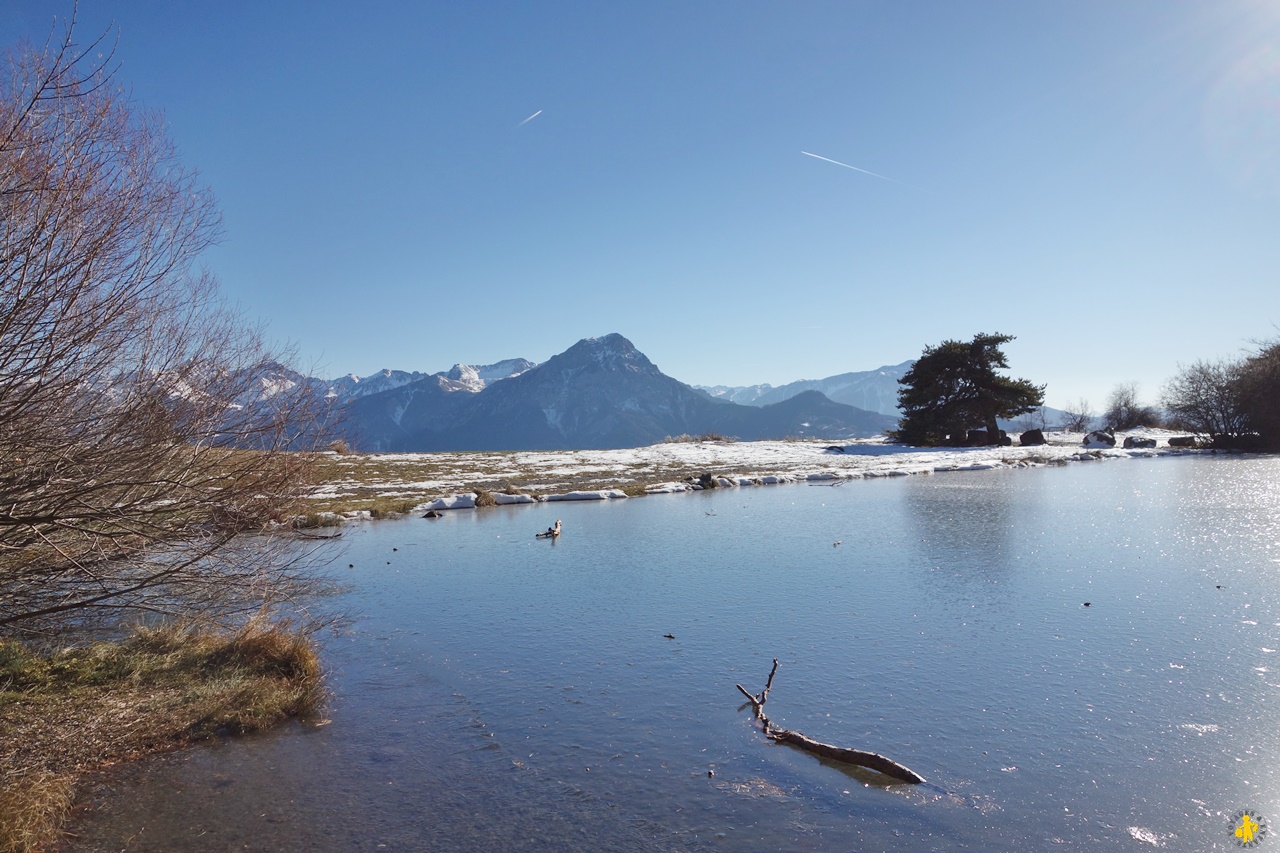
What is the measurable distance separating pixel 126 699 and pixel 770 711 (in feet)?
30.2

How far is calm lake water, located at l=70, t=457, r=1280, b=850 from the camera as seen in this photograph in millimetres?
6828

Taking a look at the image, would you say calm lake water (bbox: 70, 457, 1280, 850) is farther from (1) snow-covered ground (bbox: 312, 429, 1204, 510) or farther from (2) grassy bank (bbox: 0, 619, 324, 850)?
(1) snow-covered ground (bbox: 312, 429, 1204, 510)

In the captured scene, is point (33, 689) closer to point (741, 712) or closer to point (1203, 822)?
point (741, 712)

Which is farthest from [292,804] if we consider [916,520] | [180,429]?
[916,520]

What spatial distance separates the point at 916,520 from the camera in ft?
86.5

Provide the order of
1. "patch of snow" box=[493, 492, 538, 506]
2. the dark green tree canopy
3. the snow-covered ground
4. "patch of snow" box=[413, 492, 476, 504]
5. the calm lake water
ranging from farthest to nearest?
the dark green tree canopy, the snow-covered ground, "patch of snow" box=[493, 492, 538, 506], "patch of snow" box=[413, 492, 476, 504], the calm lake water

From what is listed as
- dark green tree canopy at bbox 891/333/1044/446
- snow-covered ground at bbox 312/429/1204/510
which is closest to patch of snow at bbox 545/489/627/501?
snow-covered ground at bbox 312/429/1204/510

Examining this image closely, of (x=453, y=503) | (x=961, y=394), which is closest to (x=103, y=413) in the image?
(x=453, y=503)

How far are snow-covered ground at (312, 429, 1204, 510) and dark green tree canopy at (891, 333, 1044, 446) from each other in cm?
341

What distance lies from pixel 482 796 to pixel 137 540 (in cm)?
558

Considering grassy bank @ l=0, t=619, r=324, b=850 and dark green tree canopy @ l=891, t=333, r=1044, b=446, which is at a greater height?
dark green tree canopy @ l=891, t=333, r=1044, b=446

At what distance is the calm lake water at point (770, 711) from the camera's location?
6828mm
